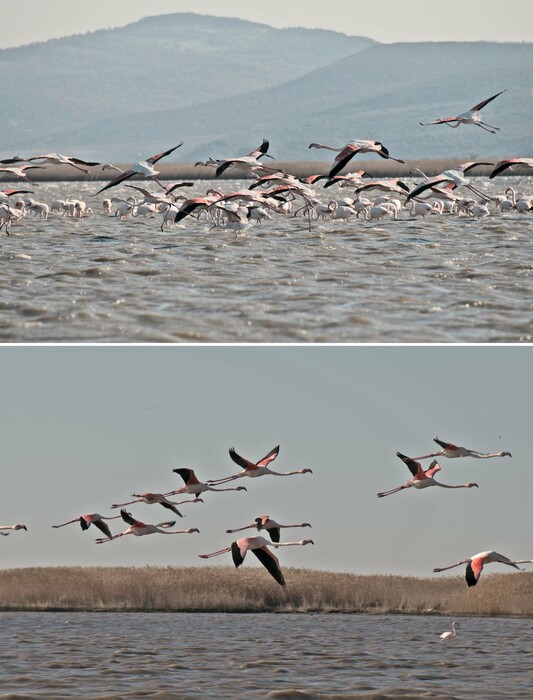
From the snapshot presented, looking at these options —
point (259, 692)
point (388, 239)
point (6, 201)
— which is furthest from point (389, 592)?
point (259, 692)

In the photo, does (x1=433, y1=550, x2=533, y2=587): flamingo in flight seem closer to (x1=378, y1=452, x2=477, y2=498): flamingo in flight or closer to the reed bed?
(x1=378, y1=452, x2=477, y2=498): flamingo in flight

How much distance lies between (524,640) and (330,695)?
560 centimetres

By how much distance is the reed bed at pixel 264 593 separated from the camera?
21922mm

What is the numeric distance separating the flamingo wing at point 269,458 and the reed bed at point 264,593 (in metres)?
8.67

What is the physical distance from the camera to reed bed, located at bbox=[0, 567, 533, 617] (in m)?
21.9

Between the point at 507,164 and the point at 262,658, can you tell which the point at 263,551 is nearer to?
the point at 262,658

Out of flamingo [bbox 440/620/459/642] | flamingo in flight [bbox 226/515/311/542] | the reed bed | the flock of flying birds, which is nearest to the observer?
flamingo in flight [bbox 226/515/311/542]

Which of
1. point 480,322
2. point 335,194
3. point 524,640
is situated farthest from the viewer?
point 335,194

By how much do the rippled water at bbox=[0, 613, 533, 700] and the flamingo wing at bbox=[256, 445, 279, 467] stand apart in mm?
2144

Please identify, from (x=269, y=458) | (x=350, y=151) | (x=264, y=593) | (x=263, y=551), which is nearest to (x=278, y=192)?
(x=350, y=151)

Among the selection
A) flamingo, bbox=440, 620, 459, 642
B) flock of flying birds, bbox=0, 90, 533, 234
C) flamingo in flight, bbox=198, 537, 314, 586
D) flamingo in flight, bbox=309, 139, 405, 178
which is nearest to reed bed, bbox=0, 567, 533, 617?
flamingo, bbox=440, 620, 459, 642

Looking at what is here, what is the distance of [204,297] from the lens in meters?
12.8

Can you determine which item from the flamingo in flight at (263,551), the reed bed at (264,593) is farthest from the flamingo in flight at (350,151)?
the reed bed at (264,593)

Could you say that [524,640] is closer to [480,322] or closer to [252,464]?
[252,464]
